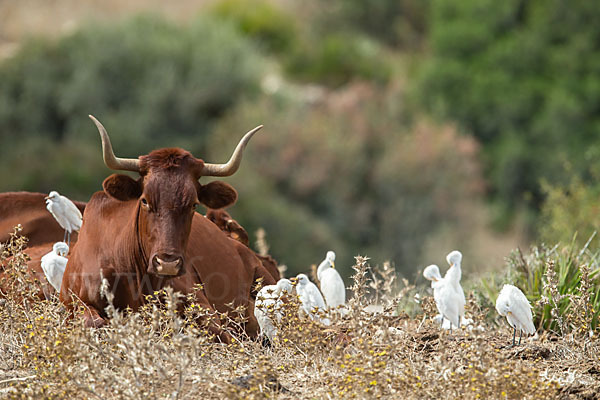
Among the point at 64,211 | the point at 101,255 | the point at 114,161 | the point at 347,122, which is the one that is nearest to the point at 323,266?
the point at 64,211

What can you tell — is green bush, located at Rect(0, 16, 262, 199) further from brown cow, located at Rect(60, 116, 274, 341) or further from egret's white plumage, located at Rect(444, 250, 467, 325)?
egret's white plumage, located at Rect(444, 250, 467, 325)

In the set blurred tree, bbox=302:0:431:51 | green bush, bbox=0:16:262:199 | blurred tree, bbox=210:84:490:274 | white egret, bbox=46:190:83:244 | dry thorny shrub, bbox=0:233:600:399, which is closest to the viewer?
dry thorny shrub, bbox=0:233:600:399

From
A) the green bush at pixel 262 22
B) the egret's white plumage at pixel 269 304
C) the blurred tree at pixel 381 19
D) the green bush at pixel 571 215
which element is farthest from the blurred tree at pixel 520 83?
the egret's white plumage at pixel 269 304

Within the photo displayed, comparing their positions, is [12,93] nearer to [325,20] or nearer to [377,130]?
[377,130]

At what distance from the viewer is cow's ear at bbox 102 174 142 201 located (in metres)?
6.51

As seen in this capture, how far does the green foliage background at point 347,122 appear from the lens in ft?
79.9

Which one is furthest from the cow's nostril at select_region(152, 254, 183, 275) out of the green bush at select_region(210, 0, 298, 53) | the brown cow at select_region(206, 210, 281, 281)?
the green bush at select_region(210, 0, 298, 53)

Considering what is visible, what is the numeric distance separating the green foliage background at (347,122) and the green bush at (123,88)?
0.05 metres

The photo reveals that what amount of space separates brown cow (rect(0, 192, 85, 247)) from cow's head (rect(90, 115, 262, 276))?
2.19 metres

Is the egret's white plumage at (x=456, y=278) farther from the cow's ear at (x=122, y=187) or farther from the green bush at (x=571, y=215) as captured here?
the green bush at (x=571, y=215)

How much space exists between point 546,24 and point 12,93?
17770mm

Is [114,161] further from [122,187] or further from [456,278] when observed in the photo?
[456,278]

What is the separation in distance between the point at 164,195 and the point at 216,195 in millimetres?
675

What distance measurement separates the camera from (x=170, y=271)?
598 cm
